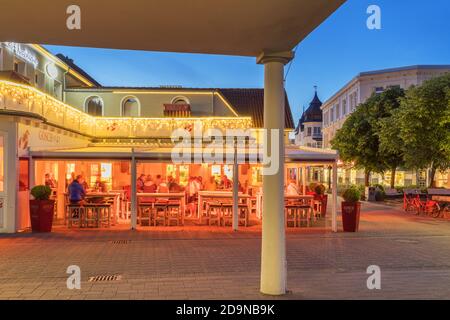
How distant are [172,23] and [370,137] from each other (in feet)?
87.3

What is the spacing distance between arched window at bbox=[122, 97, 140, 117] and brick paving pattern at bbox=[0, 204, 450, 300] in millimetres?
10583

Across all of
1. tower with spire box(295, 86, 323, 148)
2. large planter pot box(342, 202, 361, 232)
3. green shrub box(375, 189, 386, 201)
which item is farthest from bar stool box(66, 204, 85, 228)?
tower with spire box(295, 86, 323, 148)

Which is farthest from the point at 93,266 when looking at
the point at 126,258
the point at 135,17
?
the point at 135,17

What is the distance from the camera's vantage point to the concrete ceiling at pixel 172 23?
4.61 metres

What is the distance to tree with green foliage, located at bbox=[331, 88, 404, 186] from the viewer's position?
29.4m

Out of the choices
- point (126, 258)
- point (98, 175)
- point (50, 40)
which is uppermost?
point (50, 40)

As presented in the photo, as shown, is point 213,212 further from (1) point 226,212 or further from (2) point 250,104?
(2) point 250,104

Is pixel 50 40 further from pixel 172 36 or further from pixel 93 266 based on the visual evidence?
pixel 93 266

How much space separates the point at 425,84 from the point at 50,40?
19862 millimetres

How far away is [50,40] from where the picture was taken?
561 centimetres

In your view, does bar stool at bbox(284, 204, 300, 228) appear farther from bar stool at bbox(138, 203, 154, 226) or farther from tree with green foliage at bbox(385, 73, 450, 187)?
tree with green foliage at bbox(385, 73, 450, 187)

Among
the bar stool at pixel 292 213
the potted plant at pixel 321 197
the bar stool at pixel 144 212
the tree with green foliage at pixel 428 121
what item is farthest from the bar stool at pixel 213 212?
the tree with green foliage at pixel 428 121

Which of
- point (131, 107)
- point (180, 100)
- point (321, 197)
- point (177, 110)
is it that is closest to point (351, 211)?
point (321, 197)

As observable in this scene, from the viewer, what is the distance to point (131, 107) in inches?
916
